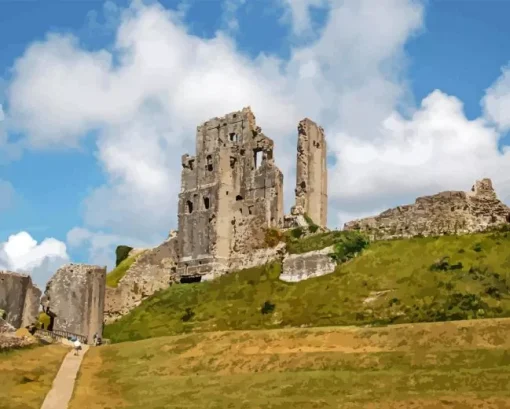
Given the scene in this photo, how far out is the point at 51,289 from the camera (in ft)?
177

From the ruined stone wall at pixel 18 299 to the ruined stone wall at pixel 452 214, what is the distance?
26.5 metres

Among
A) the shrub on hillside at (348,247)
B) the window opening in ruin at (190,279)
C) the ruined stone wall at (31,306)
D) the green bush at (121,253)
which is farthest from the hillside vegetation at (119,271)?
the shrub on hillside at (348,247)

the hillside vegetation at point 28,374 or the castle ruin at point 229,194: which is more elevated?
the castle ruin at point 229,194

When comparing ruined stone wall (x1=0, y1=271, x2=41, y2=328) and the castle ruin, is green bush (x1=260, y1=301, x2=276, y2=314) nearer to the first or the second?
the castle ruin

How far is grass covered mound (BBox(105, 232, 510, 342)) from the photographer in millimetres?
36625

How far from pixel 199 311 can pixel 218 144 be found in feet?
66.8

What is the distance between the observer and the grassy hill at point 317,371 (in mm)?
24219

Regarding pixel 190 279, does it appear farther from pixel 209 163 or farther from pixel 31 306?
pixel 31 306

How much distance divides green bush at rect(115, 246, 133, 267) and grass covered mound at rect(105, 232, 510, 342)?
80.3 ft

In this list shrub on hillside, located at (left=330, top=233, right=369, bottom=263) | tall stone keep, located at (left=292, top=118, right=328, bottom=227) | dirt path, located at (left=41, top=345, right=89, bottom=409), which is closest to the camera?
dirt path, located at (left=41, top=345, right=89, bottom=409)

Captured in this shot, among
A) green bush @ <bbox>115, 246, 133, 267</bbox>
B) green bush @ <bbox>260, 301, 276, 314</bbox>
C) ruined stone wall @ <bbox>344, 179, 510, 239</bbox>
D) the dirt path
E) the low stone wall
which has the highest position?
green bush @ <bbox>115, 246, 133, 267</bbox>

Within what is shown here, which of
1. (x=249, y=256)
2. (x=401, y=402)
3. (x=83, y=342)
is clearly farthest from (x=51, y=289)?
(x=401, y=402)

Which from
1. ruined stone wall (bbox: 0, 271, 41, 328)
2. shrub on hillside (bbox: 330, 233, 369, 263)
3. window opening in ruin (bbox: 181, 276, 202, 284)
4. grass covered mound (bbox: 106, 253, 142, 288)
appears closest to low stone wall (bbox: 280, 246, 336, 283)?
shrub on hillside (bbox: 330, 233, 369, 263)

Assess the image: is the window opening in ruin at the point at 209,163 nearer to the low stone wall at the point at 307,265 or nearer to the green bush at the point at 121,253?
the low stone wall at the point at 307,265
